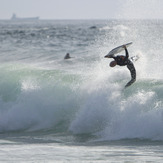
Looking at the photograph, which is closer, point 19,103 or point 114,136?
point 114,136

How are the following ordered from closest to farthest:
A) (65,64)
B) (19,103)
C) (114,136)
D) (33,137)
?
(114,136)
(33,137)
(19,103)
(65,64)

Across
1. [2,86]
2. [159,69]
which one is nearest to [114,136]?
[159,69]

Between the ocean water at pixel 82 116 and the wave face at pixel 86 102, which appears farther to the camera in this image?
the wave face at pixel 86 102

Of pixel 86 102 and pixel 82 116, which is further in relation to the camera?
pixel 86 102

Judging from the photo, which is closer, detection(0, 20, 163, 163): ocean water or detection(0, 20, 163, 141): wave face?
detection(0, 20, 163, 163): ocean water

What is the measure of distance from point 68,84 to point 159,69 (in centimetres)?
425

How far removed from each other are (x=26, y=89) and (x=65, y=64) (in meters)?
6.62

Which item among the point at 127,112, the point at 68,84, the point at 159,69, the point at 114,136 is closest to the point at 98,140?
the point at 114,136

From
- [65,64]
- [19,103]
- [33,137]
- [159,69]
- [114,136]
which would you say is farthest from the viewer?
[65,64]

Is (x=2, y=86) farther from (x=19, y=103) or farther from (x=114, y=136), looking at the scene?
(x=114, y=136)

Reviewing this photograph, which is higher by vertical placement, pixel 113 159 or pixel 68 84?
pixel 68 84

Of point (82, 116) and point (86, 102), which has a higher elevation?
point (86, 102)

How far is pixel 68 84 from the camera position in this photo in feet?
55.2

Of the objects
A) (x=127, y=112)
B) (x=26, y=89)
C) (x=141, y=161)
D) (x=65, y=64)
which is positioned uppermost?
(x=65, y=64)
